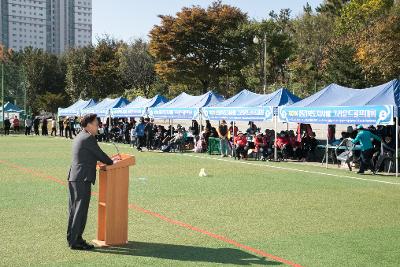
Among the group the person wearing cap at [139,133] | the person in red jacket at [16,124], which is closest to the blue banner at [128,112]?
the person wearing cap at [139,133]

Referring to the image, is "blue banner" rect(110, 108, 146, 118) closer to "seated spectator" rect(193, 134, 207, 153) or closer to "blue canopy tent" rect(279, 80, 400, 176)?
"seated spectator" rect(193, 134, 207, 153)

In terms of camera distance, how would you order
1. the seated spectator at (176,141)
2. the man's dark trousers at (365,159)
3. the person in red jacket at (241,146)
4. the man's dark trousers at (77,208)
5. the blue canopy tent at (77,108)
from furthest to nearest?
the blue canopy tent at (77,108) → the seated spectator at (176,141) → the person in red jacket at (241,146) → the man's dark trousers at (365,159) → the man's dark trousers at (77,208)

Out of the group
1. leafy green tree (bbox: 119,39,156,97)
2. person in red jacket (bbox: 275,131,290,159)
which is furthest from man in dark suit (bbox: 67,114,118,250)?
leafy green tree (bbox: 119,39,156,97)

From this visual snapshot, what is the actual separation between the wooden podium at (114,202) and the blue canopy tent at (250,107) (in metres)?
15.3

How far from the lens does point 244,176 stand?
16.2 metres

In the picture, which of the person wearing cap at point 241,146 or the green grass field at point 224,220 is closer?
the green grass field at point 224,220

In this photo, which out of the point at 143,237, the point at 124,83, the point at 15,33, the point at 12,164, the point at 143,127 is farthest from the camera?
the point at 15,33

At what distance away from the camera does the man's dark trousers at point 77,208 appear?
7.00 meters

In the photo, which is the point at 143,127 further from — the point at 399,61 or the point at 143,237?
the point at 143,237

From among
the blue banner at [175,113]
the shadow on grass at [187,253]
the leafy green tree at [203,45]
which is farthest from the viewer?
the leafy green tree at [203,45]

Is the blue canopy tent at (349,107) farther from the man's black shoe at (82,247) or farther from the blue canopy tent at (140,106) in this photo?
the blue canopy tent at (140,106)

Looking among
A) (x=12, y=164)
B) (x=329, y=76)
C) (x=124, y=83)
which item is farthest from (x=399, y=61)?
(x=124, y=83)

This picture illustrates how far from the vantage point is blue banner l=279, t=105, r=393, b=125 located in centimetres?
1659

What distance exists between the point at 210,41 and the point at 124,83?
23.6 m
